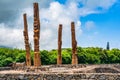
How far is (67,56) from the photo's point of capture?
34.0m

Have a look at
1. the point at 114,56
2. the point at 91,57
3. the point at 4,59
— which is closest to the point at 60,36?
the point at 4,59

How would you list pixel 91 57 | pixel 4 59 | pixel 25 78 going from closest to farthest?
pixel 25 78
pixel 4 59
pixel 91 57

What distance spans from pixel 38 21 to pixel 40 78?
6.85m

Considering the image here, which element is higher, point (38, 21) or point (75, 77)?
point (38, 21)

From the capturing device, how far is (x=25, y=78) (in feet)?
38.6

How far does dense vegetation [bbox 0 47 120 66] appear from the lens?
1219 inches

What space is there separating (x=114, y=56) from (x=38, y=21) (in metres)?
25.7

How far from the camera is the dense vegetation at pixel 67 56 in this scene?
102 feet

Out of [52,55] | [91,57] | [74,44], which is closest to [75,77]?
[74,44]

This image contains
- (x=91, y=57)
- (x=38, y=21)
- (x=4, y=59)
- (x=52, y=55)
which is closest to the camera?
(x=38, y=21)

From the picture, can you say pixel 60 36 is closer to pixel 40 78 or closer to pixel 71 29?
pixel 71 29

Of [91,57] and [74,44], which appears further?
[91,57]

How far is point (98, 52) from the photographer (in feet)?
135

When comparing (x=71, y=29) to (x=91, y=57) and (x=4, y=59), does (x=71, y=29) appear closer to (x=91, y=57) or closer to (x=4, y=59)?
(x=4, y=59)
